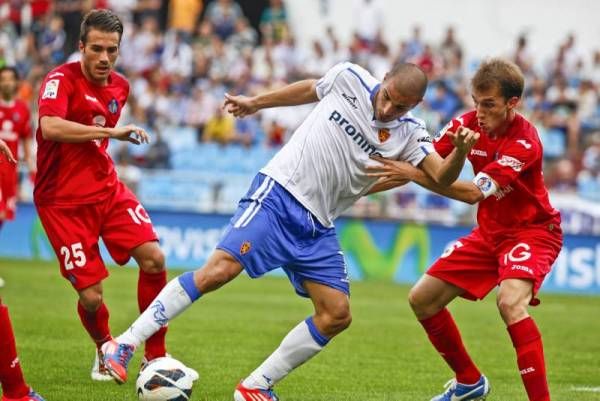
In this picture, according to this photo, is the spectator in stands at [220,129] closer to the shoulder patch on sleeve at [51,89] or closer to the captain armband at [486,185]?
the shoulder patch on sleeve at [51,89]

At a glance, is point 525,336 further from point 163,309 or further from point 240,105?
point 240,105

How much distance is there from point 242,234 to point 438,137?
1968 millimetres

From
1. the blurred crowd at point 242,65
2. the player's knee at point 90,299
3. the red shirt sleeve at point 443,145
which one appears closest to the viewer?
the red shirt sleeve at point 443,145

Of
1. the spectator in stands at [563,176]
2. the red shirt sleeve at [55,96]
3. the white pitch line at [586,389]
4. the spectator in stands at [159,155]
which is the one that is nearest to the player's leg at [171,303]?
the red shirt sleeve at [55,96]

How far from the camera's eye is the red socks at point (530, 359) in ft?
28.1

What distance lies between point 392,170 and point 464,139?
606mm

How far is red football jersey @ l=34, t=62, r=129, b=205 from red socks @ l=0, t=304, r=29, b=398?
1.89 meters

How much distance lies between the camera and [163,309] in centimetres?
821

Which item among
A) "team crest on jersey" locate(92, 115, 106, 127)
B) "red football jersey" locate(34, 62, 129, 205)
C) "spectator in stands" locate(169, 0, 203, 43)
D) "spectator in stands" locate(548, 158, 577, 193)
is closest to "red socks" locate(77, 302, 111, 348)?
"red football jersey" locate(34, 62, 129, 205)

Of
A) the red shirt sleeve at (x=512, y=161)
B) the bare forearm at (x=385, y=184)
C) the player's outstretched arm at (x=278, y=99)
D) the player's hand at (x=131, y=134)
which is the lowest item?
the bare forearm at (x=385, y=184)

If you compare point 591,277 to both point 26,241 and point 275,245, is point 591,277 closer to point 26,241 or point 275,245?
point 26,241

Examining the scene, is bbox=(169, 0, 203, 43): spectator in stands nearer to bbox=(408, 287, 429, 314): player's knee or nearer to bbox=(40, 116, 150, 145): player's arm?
bbox=(40, 116, 150, 145): player's arm

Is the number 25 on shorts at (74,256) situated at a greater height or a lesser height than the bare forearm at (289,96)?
lesser

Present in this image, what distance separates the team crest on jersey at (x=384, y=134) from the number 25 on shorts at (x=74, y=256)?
2629mm
